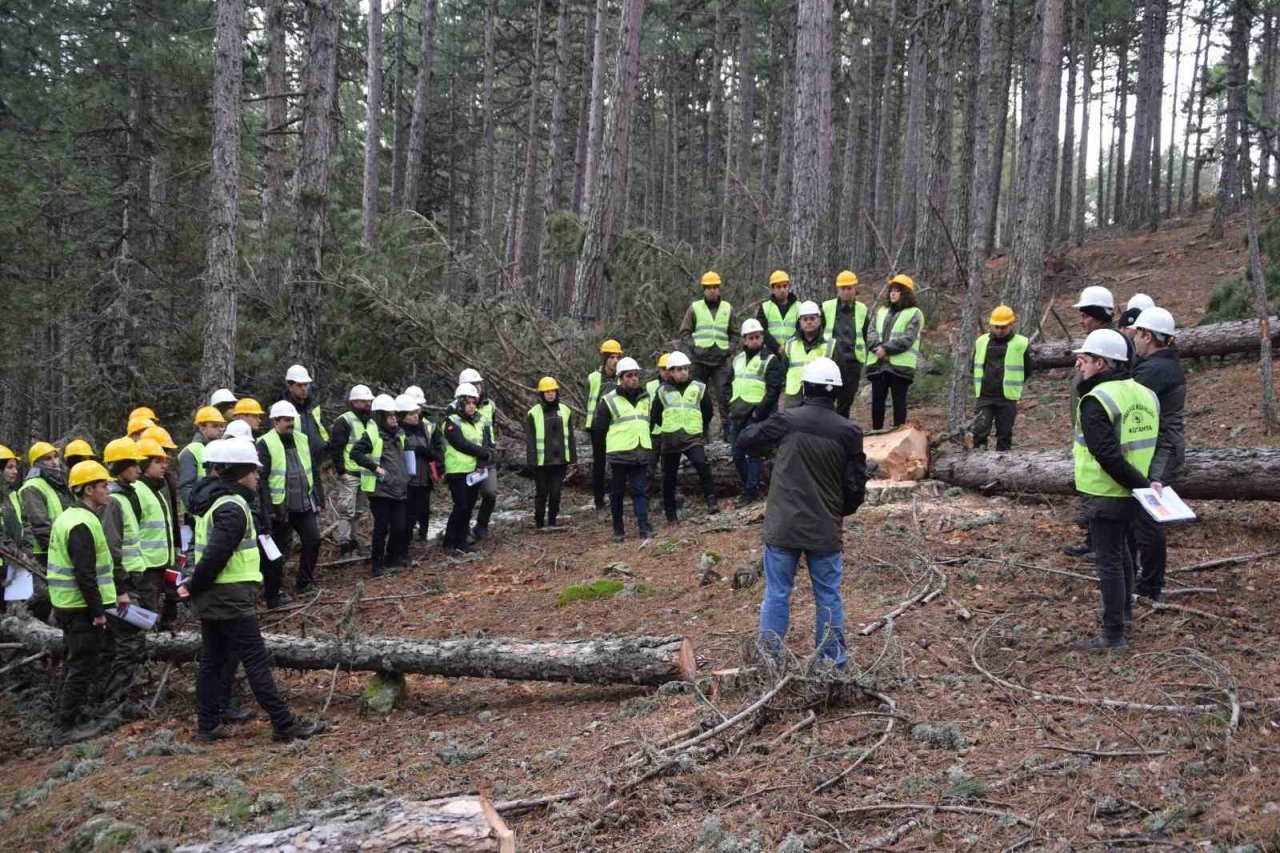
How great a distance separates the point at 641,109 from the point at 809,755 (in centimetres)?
3492

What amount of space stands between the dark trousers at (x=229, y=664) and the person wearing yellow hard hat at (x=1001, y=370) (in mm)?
7217

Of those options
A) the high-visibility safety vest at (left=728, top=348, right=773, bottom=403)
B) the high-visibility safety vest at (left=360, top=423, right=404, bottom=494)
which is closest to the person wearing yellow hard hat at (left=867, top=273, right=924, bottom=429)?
the high-visibility safety vest at (left=728, top=348, right=773, bottom=403)

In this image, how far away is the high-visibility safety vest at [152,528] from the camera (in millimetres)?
7238

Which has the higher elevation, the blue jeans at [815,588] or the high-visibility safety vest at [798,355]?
the high-visibility safety vest at [798,355]

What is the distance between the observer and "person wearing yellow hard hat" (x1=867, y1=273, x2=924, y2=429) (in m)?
9.85

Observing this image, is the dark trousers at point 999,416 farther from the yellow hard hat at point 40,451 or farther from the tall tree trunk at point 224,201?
the yellow hard hat at point 40,451

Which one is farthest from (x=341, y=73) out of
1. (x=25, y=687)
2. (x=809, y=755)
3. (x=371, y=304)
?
(x=809, y=755)

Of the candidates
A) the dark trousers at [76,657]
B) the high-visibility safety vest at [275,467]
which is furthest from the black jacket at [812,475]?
the high-visibility safety vest at [275,467]

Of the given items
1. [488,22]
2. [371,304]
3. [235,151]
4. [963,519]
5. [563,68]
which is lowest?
[963,519]

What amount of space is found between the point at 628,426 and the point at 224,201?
5535mm

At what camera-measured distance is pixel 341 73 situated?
22.9 metres

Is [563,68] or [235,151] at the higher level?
[563,68]

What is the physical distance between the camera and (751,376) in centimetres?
998

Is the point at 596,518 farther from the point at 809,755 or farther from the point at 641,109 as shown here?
the point at 641,109
